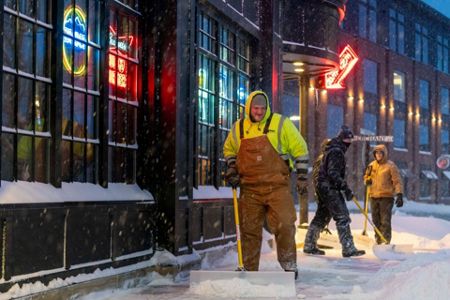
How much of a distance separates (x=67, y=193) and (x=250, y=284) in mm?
1821

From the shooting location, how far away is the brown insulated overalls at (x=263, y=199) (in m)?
7.30

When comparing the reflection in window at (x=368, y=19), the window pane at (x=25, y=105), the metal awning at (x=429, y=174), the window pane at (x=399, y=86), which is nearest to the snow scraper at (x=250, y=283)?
the window pane at (x=25, y=105)

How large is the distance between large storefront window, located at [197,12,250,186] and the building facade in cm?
3

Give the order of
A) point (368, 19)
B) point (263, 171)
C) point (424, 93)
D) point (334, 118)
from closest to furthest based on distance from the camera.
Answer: point (263, 171)
point (334, 118)
point (368, 19)
point (424, 93)

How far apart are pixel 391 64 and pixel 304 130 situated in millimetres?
31012

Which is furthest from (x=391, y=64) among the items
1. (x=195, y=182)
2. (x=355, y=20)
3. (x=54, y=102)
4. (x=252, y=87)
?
(x=54, y=102)

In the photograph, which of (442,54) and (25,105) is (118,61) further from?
(442,54)

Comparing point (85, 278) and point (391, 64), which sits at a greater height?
point (391, 64)

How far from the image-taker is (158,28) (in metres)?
8.59

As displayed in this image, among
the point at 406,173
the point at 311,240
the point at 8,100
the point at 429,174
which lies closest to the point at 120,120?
the point at 8,100

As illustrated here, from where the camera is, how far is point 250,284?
6.52 metres

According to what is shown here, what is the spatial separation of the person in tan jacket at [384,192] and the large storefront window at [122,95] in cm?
577

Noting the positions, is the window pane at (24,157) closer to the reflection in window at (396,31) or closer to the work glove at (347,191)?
the work glove at (347,191)

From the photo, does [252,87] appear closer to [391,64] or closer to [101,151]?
[101,151]
